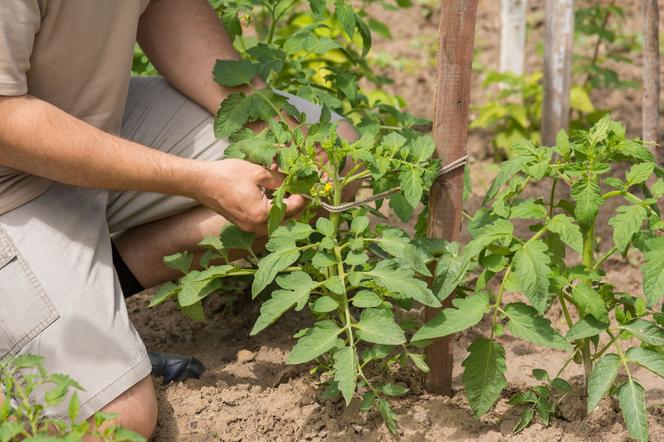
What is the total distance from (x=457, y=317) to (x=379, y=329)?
7.1 inches

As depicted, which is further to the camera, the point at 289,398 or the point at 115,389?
the point at 289,398

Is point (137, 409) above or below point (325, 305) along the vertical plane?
below

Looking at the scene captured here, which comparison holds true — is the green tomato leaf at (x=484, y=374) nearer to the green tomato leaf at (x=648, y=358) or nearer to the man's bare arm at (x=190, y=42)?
the green tomato leaf at (x=648, y=358)

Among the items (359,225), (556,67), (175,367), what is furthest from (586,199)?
(556,67)

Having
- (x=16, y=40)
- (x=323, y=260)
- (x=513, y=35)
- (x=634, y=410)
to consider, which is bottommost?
(x=634, y=410)

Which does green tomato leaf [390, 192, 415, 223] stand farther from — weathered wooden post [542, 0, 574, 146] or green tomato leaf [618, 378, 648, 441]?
weathered wooden post [542, 0, 574, 146]

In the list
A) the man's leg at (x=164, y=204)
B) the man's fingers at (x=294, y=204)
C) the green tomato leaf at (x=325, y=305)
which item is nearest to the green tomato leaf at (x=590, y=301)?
the green tomato leaf at (x=325, y=305)

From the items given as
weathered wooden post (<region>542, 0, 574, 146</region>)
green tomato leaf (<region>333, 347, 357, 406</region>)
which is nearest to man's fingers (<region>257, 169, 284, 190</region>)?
green tomato leaf (<region>333, 347, 357, 406</region>)

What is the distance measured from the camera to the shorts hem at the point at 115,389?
86.9 inches

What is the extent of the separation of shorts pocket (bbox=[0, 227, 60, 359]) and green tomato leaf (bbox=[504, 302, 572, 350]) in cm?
109

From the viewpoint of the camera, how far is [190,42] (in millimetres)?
2664

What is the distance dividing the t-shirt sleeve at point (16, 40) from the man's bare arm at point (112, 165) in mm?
42

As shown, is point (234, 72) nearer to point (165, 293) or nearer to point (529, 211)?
point (165, 293)

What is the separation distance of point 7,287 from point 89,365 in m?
0.27
